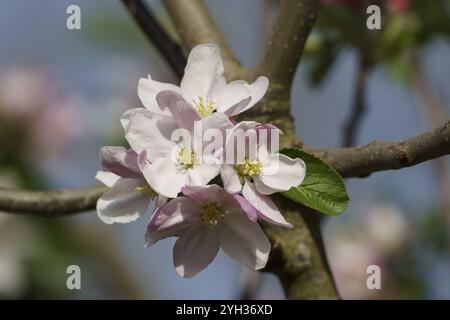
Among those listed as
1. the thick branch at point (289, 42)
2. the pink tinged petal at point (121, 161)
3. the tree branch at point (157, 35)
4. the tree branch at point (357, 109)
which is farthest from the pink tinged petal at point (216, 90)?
the tree branch at point (357, 109)

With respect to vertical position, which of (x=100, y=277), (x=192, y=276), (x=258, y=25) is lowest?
(x=192, y=276)

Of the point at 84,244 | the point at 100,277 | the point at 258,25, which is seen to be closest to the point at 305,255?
the point at 258,25

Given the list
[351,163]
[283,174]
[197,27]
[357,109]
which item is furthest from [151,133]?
[357,109]

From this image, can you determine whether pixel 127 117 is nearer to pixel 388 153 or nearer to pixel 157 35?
pixel 388 153

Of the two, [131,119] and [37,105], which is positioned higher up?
[37,105]

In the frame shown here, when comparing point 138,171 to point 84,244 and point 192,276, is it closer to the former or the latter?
point 192,276

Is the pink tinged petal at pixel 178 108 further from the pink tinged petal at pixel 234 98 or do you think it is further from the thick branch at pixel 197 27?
the thick branch at pixel 197 27

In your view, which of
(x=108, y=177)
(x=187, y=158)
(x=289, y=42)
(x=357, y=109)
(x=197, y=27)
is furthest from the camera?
(x=357, y=109)
